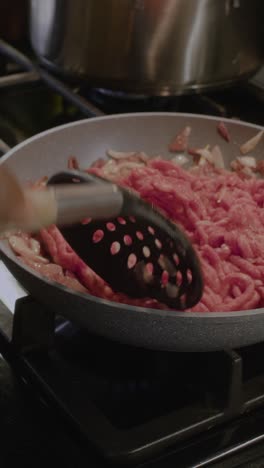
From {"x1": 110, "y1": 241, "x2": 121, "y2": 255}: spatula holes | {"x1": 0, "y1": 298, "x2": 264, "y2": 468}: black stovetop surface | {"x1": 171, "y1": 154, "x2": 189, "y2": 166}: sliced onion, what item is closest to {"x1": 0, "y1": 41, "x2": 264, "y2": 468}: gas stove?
{"x1": 0, "y1": 298, "x2": 264, "y2": 468}: black stovetop surface

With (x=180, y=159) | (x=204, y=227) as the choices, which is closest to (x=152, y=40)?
(x=180, y=159)

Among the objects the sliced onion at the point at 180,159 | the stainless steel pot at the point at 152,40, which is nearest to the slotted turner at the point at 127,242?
the sliced onion at the point at 180,159

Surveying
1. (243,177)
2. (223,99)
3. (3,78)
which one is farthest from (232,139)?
(3,78)

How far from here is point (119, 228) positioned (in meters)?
0.85

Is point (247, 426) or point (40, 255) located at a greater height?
point (40, 255)

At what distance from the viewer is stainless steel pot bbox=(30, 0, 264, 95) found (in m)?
1.33

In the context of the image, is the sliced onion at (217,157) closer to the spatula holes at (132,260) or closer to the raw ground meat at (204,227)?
the raw ground meat at (204,227)

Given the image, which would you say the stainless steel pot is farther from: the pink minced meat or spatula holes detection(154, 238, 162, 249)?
spatula holes detection(154, 238, 162, 249)

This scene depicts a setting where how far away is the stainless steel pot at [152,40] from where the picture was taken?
52.2 inches

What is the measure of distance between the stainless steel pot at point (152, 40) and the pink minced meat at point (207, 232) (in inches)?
10.0

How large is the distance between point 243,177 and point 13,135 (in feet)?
1.46

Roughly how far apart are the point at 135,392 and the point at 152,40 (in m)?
0.68

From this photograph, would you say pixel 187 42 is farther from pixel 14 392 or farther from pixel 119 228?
pixel 14 392

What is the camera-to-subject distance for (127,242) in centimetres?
85
